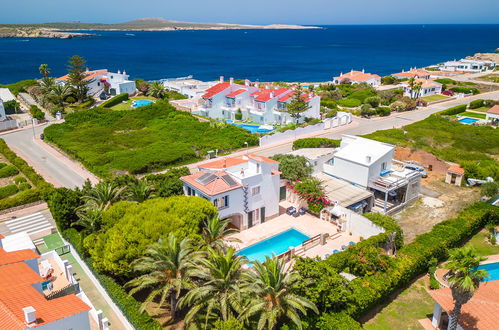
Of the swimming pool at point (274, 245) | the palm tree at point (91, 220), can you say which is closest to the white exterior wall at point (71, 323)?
the palm tree at point (91, 220)

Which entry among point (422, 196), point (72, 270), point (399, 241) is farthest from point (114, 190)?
point (422, 196)

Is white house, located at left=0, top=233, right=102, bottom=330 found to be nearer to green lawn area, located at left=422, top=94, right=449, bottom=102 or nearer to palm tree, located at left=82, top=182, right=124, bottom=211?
palm tree, located at left=82, top=182, right=124, bottom=211

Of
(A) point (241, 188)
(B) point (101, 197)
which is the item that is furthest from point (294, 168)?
(B) point (101, 197)

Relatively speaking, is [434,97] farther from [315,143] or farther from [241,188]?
[241,188]

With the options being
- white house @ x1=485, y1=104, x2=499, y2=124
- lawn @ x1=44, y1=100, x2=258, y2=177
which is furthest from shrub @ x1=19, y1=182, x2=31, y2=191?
white house @ x1=485, y1=104, x2=499, y2=124

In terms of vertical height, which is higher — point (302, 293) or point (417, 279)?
point (302, 293)

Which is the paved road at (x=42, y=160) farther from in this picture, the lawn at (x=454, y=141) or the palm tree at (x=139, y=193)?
the lawn at (x=454, y=141)

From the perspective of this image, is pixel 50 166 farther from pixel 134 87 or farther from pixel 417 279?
pixel 134 87
